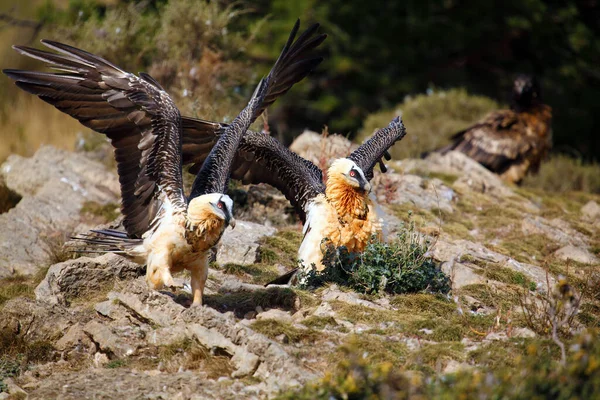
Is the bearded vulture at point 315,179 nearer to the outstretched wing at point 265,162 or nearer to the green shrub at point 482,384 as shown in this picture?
the outstretched wing at point 265,162

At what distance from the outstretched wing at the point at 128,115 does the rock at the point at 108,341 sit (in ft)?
3.21

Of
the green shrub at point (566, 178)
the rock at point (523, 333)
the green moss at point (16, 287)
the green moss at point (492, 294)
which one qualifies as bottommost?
the green moss at point (16, 287)

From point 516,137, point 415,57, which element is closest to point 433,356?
point 516,137

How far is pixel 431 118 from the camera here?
1759 cm

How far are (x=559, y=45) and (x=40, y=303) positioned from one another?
1738cm

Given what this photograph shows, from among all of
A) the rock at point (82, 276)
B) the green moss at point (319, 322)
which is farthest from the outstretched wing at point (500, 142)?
the green moss at point (319, 322)

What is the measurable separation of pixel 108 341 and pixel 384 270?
2.61 m

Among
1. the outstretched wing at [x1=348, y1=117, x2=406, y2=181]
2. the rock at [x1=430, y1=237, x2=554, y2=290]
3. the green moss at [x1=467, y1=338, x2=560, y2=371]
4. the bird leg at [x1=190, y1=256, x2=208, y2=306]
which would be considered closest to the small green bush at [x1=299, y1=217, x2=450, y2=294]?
the rock at [x1=430, y1=237, x2=554, y2=290]

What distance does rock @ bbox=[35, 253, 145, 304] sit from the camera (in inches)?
323

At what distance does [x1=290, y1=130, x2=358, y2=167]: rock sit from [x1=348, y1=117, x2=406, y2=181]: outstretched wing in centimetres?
129

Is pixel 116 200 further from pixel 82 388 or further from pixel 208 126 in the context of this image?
pixel 82 388

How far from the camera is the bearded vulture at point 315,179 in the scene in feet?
27.3

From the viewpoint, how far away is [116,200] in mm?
11625

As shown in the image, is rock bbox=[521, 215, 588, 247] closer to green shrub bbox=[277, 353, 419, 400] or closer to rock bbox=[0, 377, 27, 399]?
green shrub bbox=[277, 353, 419, 400]
